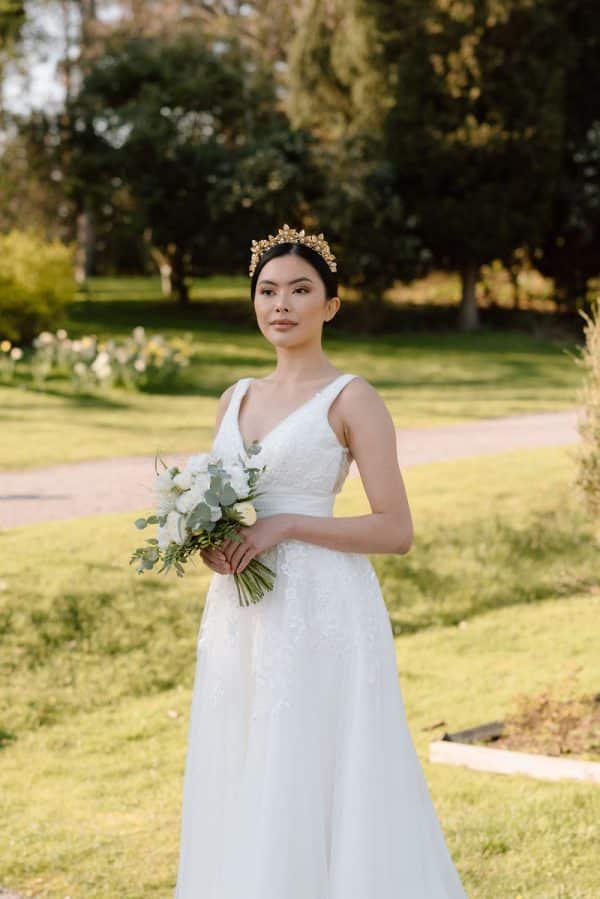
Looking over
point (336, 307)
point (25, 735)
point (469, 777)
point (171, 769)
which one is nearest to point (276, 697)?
point (336, 307)

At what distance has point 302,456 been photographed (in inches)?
126

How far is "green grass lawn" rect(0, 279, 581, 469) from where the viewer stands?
14789mm

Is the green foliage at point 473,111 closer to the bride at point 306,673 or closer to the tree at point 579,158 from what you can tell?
the tree at point 579,158

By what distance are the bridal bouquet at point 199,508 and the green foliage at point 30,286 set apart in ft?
62.7

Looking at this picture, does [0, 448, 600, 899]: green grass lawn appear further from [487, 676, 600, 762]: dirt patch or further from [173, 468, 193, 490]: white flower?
[173, 468, 193, 490]: white flower

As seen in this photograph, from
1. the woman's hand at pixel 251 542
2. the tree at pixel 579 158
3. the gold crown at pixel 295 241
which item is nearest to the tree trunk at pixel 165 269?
the tree at pixel 579 158

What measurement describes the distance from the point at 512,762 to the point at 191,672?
281 centimetres

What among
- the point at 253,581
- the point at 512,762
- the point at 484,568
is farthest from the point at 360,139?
Result: the point at 253,581

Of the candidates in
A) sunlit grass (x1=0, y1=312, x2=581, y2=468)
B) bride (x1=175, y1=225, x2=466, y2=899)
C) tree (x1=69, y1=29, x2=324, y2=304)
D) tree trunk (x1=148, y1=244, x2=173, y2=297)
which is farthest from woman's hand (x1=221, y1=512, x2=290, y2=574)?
tree trunk (x1=148, y1=244, x2=173, y2=297)

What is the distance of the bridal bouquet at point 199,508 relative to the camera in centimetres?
298

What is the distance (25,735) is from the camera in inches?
280

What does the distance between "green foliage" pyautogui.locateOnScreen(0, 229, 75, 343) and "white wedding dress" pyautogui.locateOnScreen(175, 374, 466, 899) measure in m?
19.0

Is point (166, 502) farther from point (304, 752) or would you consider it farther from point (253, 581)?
point (304, 752)

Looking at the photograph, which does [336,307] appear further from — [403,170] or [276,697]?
[403,170]
